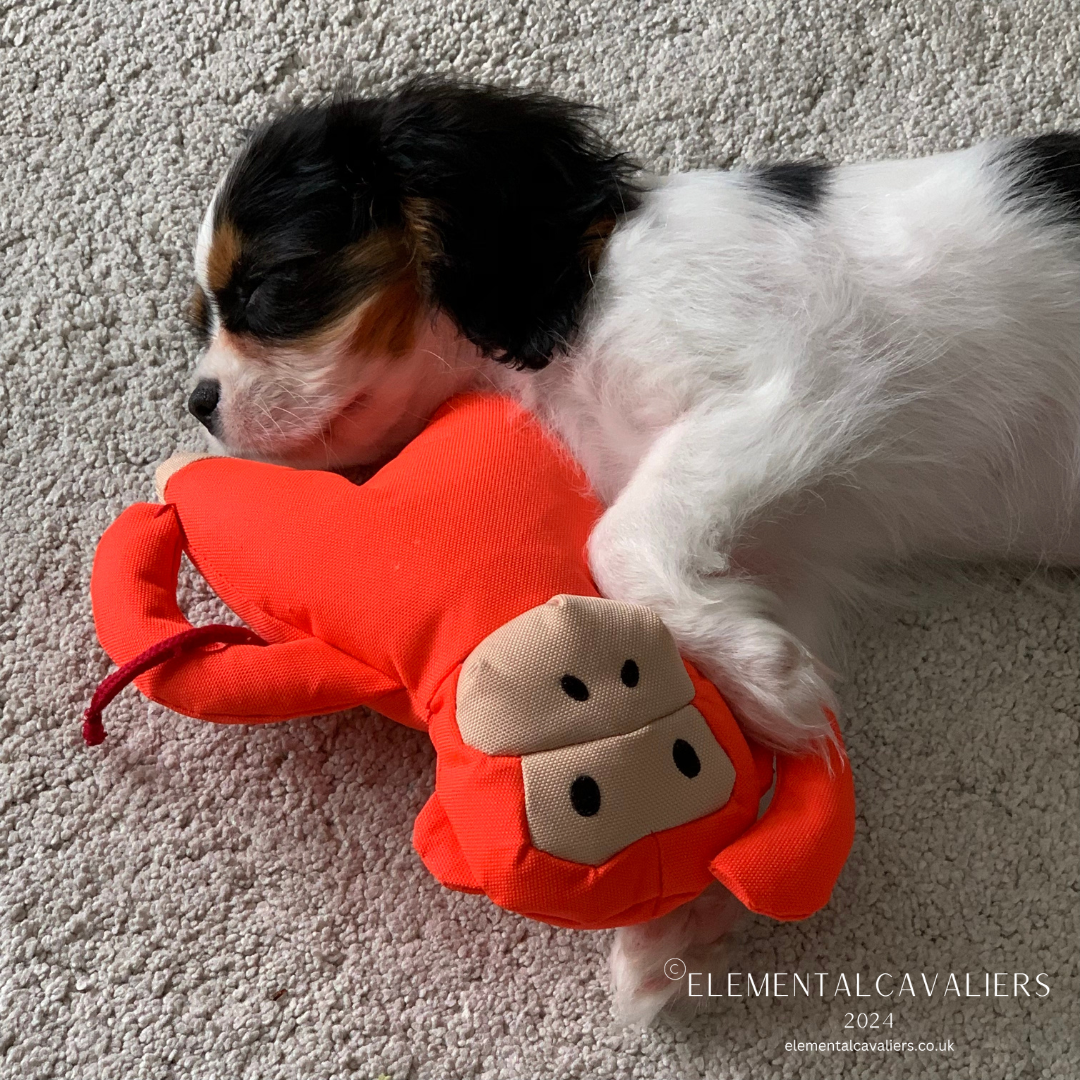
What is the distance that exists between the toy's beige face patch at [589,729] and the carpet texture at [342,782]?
357mm

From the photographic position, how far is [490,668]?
3.09 feet

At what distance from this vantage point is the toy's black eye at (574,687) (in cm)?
93

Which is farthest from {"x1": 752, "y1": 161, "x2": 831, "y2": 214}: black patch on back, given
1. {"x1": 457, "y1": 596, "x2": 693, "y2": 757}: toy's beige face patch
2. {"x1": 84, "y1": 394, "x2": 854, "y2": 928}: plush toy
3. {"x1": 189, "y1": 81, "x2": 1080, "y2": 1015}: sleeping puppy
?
{"x1": 457, "y1": 596, "x2": 693, "y2": 757}: toy's beige face patch

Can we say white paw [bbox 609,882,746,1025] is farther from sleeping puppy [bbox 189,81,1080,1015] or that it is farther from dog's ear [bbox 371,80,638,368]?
dog's ear [bbox 371,80,638,368]

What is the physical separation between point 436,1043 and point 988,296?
1050mm

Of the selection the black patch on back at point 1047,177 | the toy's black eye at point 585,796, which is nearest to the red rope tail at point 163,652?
the toy's black eye at point 585,796

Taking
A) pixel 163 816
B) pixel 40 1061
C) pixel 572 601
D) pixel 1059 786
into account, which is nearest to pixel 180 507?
pixel 163 816

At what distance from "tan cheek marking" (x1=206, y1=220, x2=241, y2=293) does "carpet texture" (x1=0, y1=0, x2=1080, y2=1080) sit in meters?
0.19

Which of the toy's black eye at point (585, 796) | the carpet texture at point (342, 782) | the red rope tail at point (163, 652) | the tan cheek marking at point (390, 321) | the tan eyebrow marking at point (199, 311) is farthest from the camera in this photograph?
the tan eyebrow marking at point (199, 311)

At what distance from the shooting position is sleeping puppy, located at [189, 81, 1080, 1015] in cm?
120

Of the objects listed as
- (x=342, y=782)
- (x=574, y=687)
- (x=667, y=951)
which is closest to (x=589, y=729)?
(x=574, y=687)

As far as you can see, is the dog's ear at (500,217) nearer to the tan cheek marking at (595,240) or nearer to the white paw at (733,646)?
the tan cheek marking at (595,240)

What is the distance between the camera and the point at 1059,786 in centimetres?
130

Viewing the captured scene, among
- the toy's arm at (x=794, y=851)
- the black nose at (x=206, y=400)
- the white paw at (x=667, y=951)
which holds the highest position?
the black nose at (x=206, y=400)
